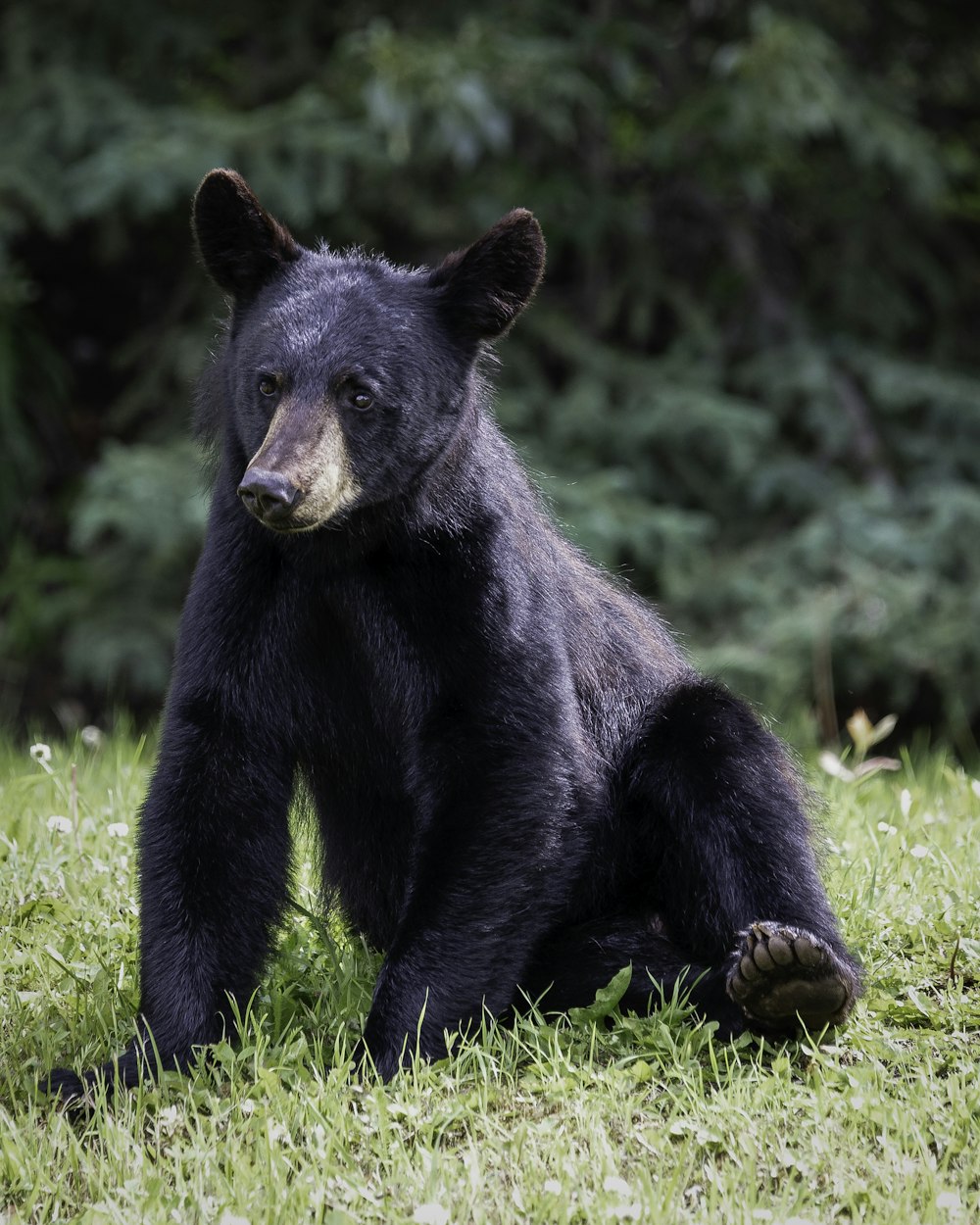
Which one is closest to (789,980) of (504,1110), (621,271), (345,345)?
(504,1110)

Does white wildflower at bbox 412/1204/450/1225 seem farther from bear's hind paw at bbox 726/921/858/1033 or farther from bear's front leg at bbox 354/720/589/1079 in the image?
bear's hind paw at bbox 726/921/858/1033

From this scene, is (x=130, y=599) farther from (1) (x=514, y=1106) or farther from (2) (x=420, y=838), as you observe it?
(1) (x=514, y=1106)

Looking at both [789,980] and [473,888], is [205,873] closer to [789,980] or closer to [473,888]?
[473,888]

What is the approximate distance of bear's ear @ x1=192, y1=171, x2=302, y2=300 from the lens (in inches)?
132

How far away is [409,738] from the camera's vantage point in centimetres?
321

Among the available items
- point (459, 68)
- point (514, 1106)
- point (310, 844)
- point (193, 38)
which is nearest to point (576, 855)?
point (514, 1106)

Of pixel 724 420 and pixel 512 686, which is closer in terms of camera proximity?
pixel 512 686

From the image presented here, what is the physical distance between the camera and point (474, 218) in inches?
274

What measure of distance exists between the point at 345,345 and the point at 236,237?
427 millimetres

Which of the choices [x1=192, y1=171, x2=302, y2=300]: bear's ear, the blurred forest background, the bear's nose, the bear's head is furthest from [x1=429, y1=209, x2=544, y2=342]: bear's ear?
the blurred forest background

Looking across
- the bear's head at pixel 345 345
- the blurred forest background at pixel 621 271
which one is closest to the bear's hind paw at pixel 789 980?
the bear's head at pixel 345 345

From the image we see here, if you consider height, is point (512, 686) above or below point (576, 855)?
above

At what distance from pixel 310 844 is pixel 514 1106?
121 centimetres

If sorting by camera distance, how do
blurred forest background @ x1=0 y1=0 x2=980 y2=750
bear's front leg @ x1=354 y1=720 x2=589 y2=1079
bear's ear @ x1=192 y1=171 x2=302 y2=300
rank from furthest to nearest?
blurred forest background @ x1=0 y1=0 x2=980 y2=750 → bear's ear @ x1=192 y1=171 x2=302 y2=300 → bear's front leg @ x1=354 y1=720 x2=589 y2=1079
